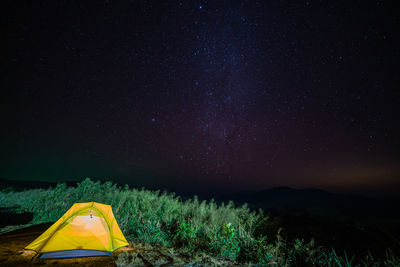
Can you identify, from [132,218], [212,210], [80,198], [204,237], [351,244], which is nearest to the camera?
[204,237]

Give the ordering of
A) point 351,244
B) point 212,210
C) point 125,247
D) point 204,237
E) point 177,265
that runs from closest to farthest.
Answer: point 177,265 → point 125,247 → point 204,237 → point 212,210 → point 351,244

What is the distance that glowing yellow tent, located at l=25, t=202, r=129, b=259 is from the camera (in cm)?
425

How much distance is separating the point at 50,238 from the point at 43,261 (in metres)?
0.53

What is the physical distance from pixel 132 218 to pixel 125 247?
1.67 metres

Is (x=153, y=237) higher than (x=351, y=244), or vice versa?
(x=153, y=237)

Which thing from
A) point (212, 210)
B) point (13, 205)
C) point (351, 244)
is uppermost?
point (212, 210)

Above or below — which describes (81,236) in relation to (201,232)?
above

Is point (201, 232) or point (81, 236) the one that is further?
point (201, 232)

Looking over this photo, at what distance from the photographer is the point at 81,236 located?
4625mm

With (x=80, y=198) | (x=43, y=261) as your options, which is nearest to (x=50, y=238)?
(x=43, y=261)

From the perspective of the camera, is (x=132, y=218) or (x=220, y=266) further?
(x=132, y=218)

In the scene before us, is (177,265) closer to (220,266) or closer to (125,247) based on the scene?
(220,266)

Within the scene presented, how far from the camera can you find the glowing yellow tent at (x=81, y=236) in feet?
13.9

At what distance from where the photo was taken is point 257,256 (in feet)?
14.1
